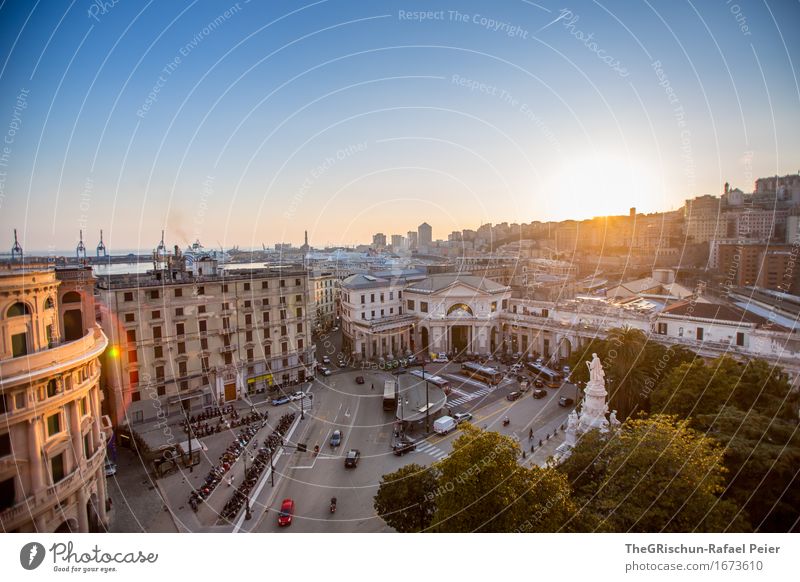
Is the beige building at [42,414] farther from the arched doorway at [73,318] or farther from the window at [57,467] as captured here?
the arched doorway at [73,318]

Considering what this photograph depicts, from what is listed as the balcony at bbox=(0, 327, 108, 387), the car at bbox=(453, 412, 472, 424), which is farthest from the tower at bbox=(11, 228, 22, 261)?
the car at bbox=(453, 412, 472, 424)

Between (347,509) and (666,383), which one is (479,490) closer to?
(347,509)

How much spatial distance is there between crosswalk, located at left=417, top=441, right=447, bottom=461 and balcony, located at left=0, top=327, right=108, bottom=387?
1054 centimetres

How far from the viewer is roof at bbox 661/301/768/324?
772 inches

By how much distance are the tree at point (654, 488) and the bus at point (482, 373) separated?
14.5 metres

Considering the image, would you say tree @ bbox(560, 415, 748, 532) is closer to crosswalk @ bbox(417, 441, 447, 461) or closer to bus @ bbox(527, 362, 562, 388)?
crosswalk @ bbox(417, 441, 447, 461)

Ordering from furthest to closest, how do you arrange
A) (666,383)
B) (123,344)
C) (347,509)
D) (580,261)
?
(580,261)
(123,344)
(666,383)
(347,509)

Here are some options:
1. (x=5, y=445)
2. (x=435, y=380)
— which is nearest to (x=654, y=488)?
(x=5, y=445)

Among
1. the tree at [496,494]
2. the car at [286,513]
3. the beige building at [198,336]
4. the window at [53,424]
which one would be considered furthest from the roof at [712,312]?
the window at [53,424]

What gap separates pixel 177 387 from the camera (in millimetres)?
19031

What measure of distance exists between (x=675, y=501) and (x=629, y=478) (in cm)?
74

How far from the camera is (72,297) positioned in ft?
42.6
